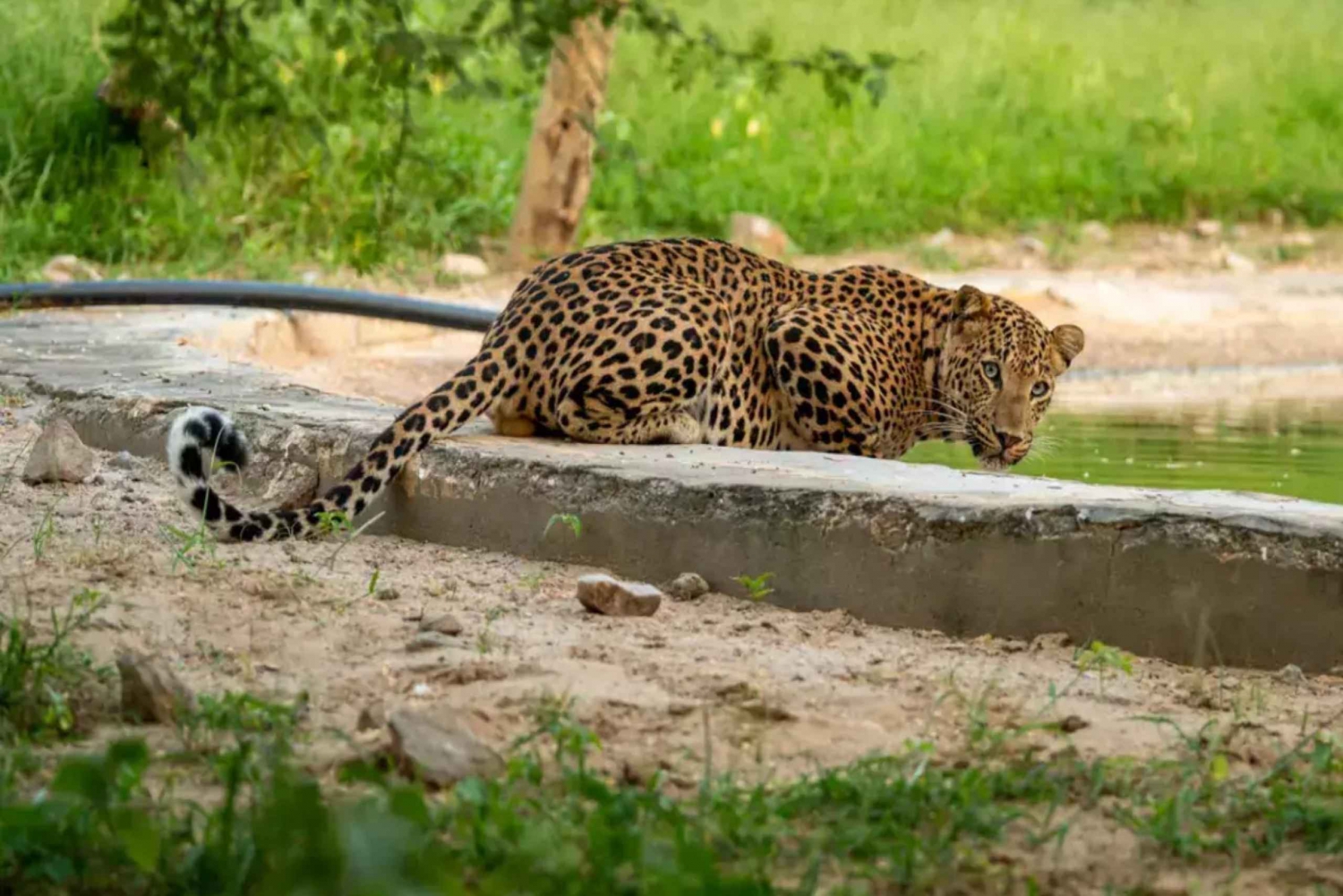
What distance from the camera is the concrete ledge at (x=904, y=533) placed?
12.8 feet

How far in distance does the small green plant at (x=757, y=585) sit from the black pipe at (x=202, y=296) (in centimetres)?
330

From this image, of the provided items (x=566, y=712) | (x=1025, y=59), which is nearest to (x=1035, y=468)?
(x=566, y=712)

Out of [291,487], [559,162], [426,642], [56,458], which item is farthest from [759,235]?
[426,642]

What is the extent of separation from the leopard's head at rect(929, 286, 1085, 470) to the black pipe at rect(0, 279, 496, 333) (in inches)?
81.6

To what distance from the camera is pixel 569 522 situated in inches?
179

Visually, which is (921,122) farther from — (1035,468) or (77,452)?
(77,452)

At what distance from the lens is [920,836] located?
2779 mm

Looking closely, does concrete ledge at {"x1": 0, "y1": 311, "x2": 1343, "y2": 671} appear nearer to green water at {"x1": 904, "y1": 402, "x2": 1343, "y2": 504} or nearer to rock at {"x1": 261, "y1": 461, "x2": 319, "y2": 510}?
rock at {"x1": 261, "y1": 461, "x2": 319, "y2": 510}

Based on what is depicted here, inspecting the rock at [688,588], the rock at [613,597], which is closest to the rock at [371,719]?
the rock at [613,597]

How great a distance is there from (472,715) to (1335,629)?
67.6 inches

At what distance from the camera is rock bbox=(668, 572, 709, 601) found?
436cm

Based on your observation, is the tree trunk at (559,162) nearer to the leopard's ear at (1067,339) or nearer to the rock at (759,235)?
the rock at (759,235)

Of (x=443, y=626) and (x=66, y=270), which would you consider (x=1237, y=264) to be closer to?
(x=66, y=270)

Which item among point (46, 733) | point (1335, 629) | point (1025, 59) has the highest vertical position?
point (1025, 59)
